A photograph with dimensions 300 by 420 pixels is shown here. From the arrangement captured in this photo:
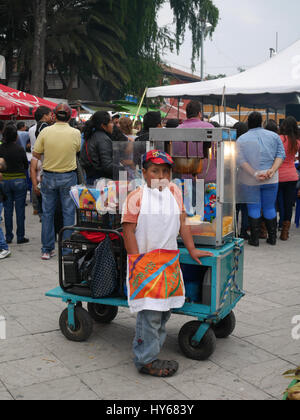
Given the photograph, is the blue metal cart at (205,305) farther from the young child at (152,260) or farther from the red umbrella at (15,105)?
the red umbrella at (15,105)

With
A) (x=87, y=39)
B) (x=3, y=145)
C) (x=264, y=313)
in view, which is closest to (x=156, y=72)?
(x=87, y=39)

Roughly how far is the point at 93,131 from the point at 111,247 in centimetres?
263

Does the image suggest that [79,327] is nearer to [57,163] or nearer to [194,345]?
[194,345]

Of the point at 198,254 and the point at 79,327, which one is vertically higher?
the point at 198,254

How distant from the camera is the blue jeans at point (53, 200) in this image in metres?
6.70

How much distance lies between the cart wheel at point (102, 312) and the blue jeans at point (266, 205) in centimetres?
380

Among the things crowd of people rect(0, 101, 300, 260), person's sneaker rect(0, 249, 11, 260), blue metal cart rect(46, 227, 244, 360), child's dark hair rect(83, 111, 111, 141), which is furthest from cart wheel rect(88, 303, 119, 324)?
person's sneaker rect(0, 249, 11, 260)

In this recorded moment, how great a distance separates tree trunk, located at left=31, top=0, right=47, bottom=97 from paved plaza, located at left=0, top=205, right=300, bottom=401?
1538 cm

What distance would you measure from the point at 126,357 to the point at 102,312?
755 mm

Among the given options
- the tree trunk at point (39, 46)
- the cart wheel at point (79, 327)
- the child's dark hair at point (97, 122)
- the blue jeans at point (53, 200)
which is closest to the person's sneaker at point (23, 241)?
the blue jeans at point (53, 200)

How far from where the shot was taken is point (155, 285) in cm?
352

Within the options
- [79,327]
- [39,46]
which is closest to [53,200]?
[79,327]

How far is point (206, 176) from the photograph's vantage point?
4172mm

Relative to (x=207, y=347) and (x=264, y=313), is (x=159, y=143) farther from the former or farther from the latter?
(x=264, y=313)
